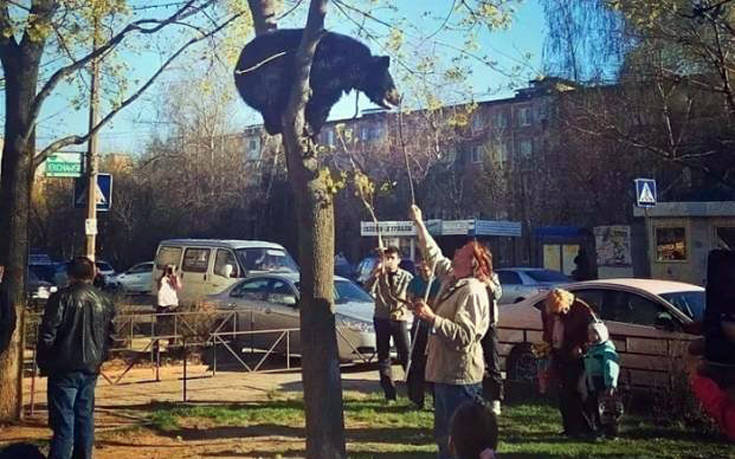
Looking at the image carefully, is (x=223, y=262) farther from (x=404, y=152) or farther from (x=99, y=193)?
(x=404, y=152)

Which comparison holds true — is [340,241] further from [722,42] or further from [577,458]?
[577,458]

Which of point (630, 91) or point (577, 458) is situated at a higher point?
point (630, 91)

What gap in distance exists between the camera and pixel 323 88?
7.20 m

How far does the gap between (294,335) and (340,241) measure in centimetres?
3715

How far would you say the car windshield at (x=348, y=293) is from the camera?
1424 centimetres

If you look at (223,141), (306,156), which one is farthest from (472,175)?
(306,156)

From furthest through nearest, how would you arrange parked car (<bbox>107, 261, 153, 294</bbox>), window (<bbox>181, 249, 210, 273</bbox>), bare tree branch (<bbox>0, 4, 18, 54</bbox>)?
parked car (<bbox>107, 261, 153, 294</bbox>) → window (<bbox>181, 249, 210, 273</bbox>) → bare tree branch (<bbox>0, 4, 18, 54</bbox>)

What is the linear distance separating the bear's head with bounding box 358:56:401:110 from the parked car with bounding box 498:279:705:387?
3.45m

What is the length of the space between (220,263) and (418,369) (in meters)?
11.4

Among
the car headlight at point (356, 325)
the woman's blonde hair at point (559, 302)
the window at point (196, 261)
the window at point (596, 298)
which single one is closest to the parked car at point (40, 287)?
the window at point (196, 261)

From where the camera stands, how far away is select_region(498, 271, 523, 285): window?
79.6 feet

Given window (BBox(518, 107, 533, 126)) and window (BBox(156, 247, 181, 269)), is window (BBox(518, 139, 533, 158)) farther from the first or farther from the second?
window (BBox(156, 247, 181, 269))

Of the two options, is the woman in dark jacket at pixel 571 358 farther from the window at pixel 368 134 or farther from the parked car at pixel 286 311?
the parked car at pixel 286 311

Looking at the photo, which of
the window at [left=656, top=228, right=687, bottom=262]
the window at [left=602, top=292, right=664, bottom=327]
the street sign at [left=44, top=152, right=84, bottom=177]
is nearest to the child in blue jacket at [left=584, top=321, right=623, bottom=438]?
the window at [left=602, top=292, right=664, bottom=327]
